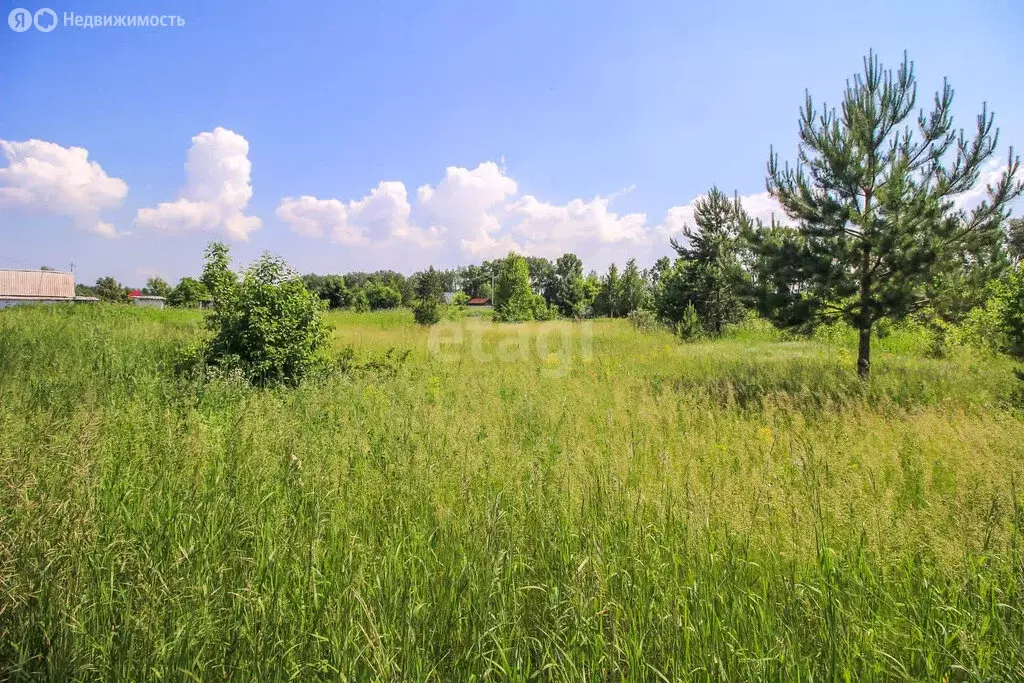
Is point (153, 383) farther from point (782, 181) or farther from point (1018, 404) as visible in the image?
point (1018, 404)

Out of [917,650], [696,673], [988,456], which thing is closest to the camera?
[696,673]

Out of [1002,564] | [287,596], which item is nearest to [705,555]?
[1002,564]

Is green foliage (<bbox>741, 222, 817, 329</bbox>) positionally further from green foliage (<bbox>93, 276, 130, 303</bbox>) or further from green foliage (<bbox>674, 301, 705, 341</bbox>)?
green foliage (<bbox>93, 276, 130, 303</bbox>)

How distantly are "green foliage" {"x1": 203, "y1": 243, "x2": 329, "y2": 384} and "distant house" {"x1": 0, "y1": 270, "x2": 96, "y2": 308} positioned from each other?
50.5m

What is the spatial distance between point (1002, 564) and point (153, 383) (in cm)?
751

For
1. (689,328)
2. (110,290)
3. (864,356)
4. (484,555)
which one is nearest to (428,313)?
(689,328)

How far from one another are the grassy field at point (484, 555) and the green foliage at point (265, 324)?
8.46ft

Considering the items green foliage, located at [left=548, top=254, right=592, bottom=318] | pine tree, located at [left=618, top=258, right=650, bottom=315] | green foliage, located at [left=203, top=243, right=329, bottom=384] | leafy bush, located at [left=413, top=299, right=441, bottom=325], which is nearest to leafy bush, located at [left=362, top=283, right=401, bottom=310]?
green foliage, located at [left=548, top=254, right=592, bottom=318]

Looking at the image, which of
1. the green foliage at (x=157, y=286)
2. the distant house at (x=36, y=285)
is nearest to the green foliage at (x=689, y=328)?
the distant house at (x=36, y=285)

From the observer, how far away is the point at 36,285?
45.8 metres

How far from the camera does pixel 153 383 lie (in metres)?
5.59

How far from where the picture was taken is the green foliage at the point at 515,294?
1318 inches

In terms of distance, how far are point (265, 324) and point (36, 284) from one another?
5848 centimetres

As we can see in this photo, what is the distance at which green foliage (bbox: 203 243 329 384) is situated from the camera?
7.09 m
